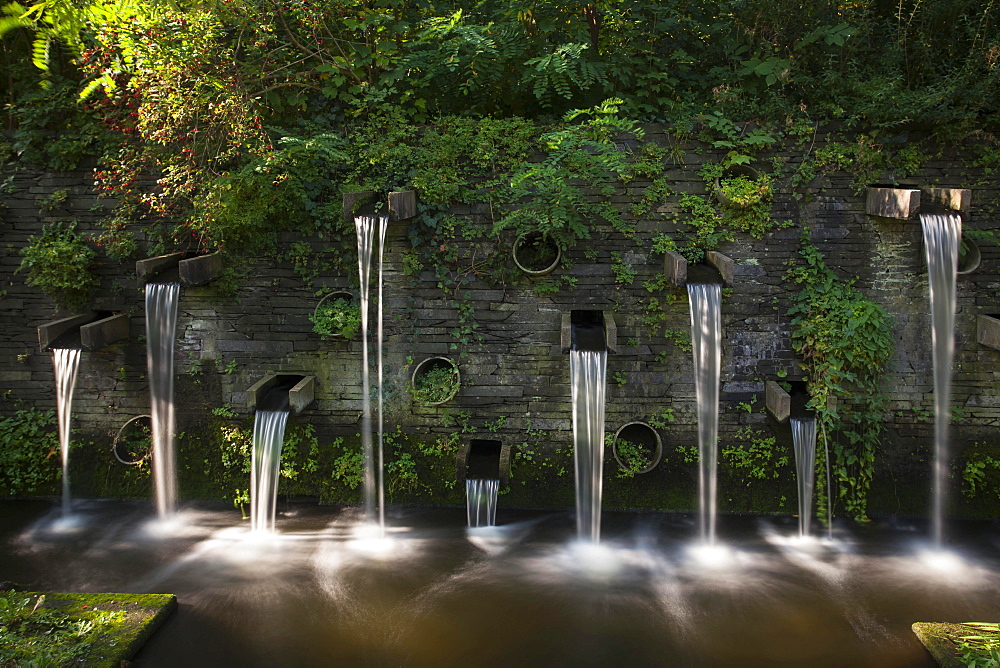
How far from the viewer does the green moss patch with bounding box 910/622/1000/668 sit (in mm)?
4289

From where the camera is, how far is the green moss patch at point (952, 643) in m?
4.29

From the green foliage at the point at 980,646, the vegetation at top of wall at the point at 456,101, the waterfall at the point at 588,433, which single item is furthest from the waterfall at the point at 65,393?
the green foliage at the point at 980,646

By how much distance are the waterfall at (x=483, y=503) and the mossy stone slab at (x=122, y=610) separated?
2.82 metres

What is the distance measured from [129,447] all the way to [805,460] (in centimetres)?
766

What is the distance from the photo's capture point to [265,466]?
6.68 meters

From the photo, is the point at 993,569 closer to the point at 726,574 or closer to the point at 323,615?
the point at 726,574

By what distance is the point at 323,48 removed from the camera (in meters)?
7.06

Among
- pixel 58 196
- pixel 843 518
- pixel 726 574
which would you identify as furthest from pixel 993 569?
pixel 58 196

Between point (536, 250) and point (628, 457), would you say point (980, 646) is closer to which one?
point (628, 457)

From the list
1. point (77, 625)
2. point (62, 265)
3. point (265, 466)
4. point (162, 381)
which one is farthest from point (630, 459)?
point (62, 265)

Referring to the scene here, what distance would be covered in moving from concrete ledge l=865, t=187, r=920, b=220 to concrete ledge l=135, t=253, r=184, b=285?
7.45 meters

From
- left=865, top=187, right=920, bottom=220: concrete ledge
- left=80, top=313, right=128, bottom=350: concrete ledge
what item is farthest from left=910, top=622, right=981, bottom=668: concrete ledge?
left=80, top=313, right=128, bottom=350: concrete ledge

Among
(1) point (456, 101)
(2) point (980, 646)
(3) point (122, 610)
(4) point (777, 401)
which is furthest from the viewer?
(1) point (456, 101)

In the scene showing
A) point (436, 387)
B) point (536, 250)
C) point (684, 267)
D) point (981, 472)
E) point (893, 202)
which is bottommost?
point (981, 472)
